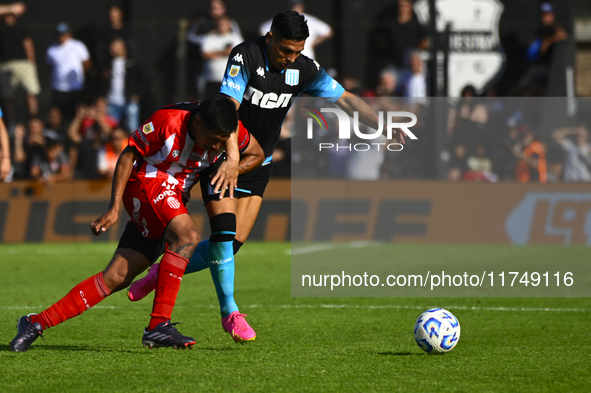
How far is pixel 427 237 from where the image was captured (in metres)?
13.2

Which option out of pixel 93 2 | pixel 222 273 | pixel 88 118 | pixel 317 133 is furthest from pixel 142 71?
pixel 222 273

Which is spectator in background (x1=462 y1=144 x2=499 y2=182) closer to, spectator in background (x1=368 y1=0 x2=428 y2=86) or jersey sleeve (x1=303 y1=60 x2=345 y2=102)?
spectator in background (x1=368 y1=0 x2=428 y2=86)

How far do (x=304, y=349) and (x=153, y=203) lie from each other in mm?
1301

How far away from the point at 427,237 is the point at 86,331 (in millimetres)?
8287

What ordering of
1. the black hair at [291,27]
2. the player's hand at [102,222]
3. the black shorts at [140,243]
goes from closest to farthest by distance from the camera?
the player's hand at [102,222], the black shorts at [140,243], the black hair at [291,27]

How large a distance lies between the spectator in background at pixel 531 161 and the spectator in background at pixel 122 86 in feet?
21.1

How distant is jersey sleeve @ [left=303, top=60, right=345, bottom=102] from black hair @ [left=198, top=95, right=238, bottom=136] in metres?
1.16

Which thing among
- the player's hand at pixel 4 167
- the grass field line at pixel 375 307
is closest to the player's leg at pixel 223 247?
the grass field line at pixel 375 307

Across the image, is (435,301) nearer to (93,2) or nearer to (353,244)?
(353,244)

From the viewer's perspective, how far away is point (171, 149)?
4.84m

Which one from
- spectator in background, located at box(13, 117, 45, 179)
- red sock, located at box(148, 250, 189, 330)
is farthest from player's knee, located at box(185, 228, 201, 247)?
spectator in background, located at box(13, 117, 45, 179)

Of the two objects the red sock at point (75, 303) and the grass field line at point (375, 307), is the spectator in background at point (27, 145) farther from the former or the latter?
the red sock at point (75, 303)

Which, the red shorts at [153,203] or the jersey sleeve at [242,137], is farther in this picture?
the jersey sleeve at [242,137]

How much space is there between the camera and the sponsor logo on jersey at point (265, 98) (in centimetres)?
554
